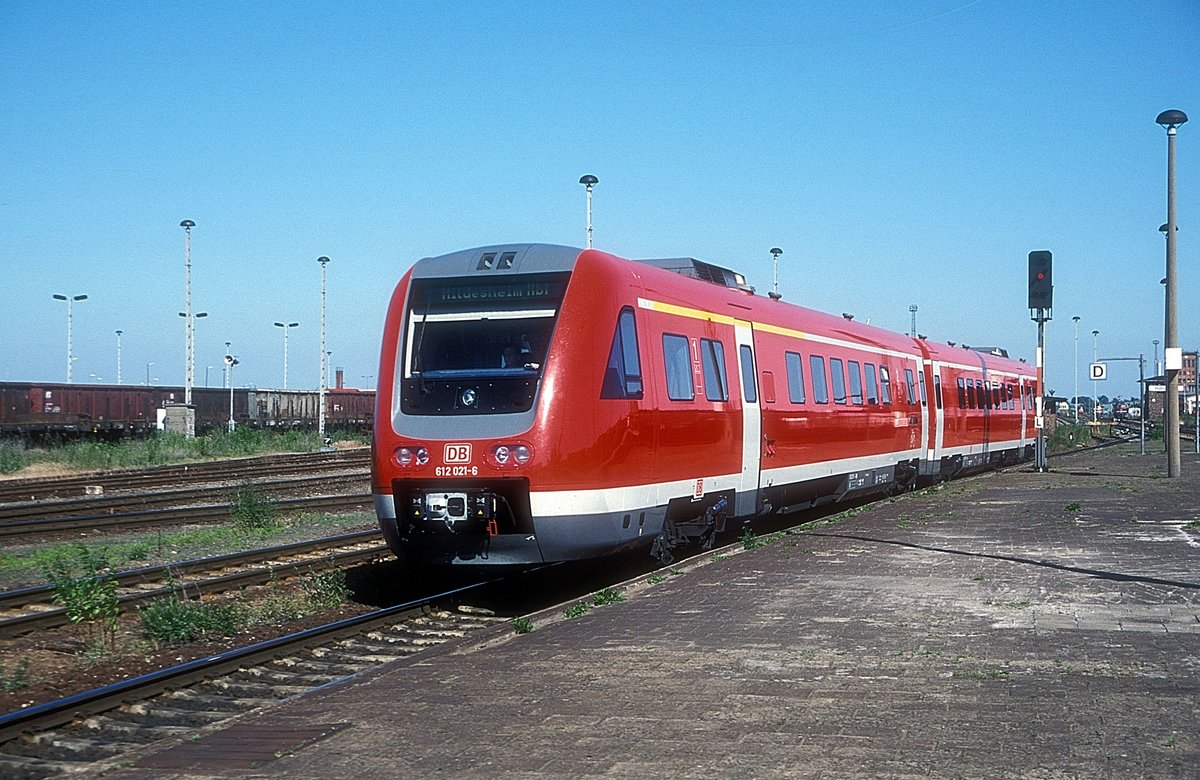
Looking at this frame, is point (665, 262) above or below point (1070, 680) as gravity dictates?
above

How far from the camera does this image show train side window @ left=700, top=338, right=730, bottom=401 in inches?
561

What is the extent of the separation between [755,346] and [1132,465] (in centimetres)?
2114

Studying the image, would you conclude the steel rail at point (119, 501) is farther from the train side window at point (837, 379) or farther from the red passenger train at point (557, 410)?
the red passenger train at point (557, 410)

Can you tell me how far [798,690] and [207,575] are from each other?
8.34 metres

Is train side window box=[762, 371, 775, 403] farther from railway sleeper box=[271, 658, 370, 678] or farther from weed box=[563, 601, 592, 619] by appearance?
railway sleeper box=[271, 658, 370, 678]

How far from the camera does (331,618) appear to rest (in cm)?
1180

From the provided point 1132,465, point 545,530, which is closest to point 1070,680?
point 545,530

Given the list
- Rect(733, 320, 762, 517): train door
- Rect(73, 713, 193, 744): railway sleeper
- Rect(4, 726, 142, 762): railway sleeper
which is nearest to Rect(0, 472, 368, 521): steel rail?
Rect(733, 320, 762, 517): train door

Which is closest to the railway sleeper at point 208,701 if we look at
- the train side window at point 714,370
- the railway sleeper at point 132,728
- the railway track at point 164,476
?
the railway sleeper at point 132,728

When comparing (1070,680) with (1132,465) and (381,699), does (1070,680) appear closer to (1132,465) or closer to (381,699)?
(381,699)

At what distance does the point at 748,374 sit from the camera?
51.4 feet

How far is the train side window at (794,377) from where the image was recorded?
1722 centimetres

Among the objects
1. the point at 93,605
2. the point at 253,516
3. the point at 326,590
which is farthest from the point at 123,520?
the point at 93,605

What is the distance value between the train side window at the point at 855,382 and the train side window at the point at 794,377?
285 cm
